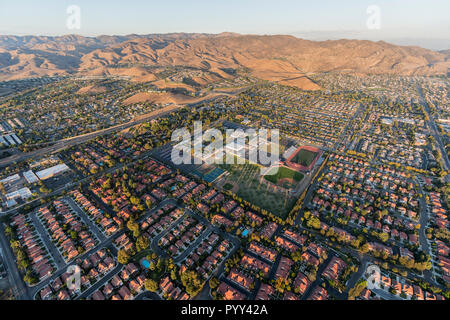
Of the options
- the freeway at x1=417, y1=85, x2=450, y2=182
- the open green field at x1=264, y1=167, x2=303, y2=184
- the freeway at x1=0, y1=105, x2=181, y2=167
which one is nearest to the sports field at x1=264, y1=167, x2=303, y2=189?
the open green field at x1=264, y1=167, x2=303, y2=184

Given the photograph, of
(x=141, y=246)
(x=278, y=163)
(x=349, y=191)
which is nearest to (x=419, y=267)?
(x=349, y=191)

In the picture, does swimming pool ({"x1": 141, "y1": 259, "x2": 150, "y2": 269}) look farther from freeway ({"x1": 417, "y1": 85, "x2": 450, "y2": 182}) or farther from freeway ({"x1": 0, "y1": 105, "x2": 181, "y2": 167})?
freeway ({"x1": 417, "y1": 85, "x2": 450, "y2": 182})

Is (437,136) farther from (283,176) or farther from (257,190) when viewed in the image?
(257,190)

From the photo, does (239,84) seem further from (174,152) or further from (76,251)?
(76,251)

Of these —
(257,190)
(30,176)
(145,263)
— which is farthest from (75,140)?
(257,190)

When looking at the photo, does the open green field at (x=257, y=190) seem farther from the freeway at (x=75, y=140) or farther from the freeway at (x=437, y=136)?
the freeway at (x=75, y=140)

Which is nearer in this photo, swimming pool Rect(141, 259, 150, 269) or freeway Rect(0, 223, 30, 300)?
freeway Rect(0, 223, 30, 300)
